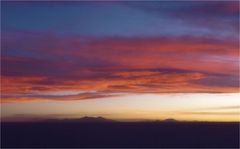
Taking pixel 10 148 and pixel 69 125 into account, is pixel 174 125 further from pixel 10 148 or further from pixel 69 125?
pixel 10 148

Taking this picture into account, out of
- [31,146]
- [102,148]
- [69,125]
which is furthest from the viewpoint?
[69,125]

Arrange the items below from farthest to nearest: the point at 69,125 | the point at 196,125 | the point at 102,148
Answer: the point at 196,125 → the point at 69,125 → the point at 102,148

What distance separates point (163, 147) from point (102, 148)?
3.35 m

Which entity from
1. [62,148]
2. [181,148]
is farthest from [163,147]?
[62,148]

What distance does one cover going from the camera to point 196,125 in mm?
66062

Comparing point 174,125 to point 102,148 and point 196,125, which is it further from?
point 102,148

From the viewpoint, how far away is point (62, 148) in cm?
2584

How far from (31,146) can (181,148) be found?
8539mm

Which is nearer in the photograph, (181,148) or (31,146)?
(181,148)

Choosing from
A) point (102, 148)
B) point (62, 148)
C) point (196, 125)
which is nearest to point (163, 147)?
point (102, 148)

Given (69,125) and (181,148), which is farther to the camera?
(69,125)

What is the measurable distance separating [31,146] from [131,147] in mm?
6163

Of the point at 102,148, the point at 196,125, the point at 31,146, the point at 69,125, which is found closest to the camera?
the point at 102,148

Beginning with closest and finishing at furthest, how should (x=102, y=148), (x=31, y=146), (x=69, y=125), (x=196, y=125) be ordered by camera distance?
(x=102, y=148)
(x=31, y=146)
(x=69, y=125)
(x=196, y=125)
